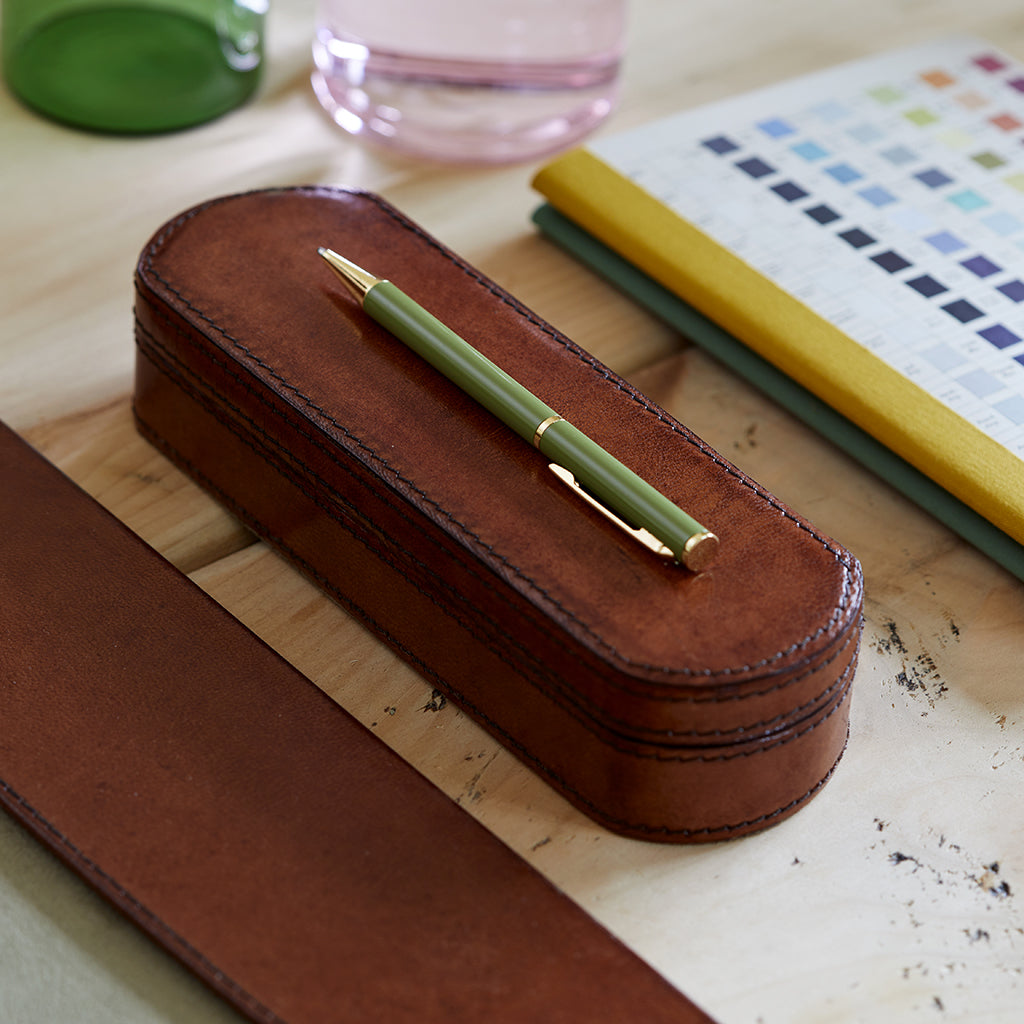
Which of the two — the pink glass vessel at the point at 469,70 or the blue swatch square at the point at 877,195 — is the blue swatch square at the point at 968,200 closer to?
the blue swatch square at the point at 877,195

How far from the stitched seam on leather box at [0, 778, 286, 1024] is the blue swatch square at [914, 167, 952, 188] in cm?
64

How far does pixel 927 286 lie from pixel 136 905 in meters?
0.55

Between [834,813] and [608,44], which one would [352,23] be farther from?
[834,813]

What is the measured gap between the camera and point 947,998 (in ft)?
1.73

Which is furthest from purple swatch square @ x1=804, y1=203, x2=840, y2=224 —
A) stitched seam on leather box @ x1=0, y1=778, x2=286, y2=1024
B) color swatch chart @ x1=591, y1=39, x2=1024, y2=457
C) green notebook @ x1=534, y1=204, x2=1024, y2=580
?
stitched seam on leather box @ x1=0, y1=778, x2=286, y2=1024

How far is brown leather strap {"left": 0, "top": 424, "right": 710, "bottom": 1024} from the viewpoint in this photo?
51 centimetres

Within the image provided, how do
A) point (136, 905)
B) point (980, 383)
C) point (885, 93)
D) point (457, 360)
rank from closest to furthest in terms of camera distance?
point (136, 905), point (457, 360), point (980, 383), point (885, 93)

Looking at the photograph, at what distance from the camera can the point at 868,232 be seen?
818 millimetres

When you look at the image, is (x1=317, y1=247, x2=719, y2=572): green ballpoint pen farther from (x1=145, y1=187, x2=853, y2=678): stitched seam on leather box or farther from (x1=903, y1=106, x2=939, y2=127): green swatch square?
(x1=903, y1=106, x2=939, y2=127): green swatch square

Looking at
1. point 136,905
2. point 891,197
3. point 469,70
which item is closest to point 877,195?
point 891,197

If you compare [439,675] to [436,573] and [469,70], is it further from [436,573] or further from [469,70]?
[469,70]

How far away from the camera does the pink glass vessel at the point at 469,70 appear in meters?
0.89

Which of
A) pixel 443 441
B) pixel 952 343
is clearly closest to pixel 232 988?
pixel 443 441

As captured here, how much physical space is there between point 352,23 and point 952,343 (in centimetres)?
45
